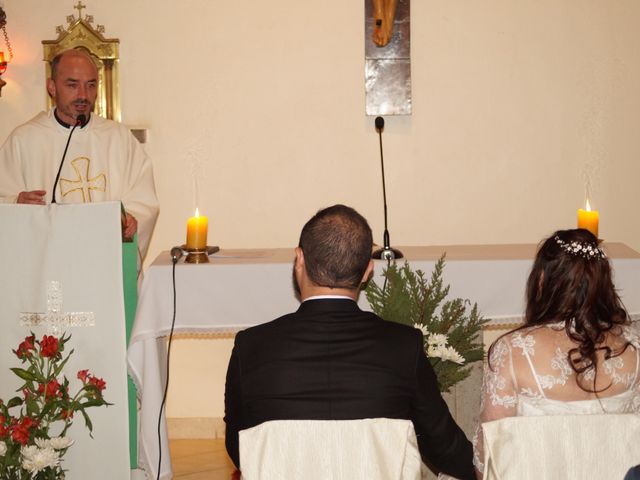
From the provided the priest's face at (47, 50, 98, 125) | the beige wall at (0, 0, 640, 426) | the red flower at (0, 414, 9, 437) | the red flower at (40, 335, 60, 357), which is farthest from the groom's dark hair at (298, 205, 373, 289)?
the beige wall at (0, 0, 640, 426)

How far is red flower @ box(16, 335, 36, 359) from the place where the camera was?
3559mm

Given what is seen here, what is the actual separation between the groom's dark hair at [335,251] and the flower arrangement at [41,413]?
1548 millimetres

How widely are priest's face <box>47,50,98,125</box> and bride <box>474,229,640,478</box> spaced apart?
298 centimetres

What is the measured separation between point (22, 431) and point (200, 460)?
1.96m

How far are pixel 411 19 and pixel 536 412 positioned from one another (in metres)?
3.73

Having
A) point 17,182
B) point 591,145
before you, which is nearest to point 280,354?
point 17,182

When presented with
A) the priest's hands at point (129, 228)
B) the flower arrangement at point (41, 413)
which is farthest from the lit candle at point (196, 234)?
the flower arrangement at point (41, 413)

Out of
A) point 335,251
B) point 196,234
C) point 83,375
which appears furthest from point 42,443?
point 335,251

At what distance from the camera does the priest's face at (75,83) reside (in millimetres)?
4754

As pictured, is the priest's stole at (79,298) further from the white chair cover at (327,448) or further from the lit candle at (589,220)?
the lit candle at (589,220)

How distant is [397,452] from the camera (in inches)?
81.3

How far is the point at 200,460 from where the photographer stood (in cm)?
524

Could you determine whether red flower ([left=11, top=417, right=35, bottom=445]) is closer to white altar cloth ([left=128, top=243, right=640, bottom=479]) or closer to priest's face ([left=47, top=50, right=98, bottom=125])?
white altar cloth ([left=128, top=243, right=640, bottom=479])

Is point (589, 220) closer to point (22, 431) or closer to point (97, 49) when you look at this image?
point (22, 431)
